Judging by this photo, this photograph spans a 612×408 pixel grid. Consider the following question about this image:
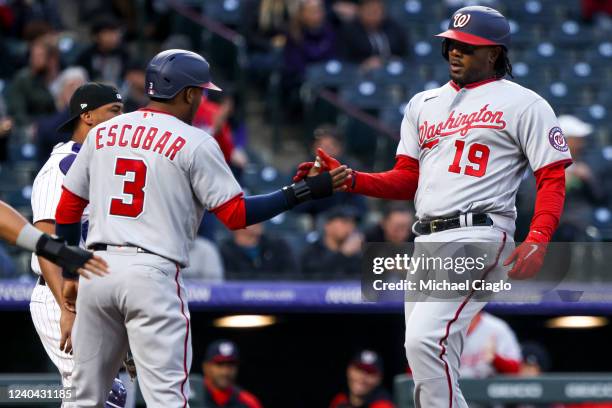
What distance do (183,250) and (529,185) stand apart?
5.18 m

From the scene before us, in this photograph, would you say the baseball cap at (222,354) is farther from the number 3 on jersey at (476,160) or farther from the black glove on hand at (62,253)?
the black glove on hand at (62,253)

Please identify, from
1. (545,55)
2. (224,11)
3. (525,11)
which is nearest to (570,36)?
(525,11)

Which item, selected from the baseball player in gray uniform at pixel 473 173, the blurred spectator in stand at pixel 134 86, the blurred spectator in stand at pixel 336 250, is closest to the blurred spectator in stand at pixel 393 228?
the blurred spectator in stand at pixel 336 250

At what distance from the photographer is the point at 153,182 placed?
17.0 feet

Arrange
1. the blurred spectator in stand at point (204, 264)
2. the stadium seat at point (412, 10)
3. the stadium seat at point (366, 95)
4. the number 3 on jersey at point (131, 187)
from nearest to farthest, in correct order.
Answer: the number 3 on jersey at point (131, 187), the blurred spectator in stand at point (204, 264), the stadium seat at point (366, 95), the stadium seat at point (412, 10)

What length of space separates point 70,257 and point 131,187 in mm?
368

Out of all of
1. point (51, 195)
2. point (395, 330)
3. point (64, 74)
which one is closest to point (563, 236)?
point (395, 330)

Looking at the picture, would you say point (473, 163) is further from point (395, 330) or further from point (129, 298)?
point (395, 330)

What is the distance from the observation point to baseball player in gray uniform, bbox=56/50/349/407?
5133mm

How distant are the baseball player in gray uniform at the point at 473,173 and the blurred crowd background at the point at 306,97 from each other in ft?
9.36

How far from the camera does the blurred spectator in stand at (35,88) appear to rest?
10.6 m

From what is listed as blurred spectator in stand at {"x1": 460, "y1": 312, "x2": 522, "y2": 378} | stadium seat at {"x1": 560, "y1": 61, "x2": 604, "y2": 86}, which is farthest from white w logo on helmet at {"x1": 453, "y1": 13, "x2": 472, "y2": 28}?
stadium seat at {"x1": 560, "y1": 61, "x2": 604, "y2": 86}

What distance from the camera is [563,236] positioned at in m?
9.80

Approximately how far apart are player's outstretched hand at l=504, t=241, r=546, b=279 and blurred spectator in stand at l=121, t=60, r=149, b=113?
4.95 m
